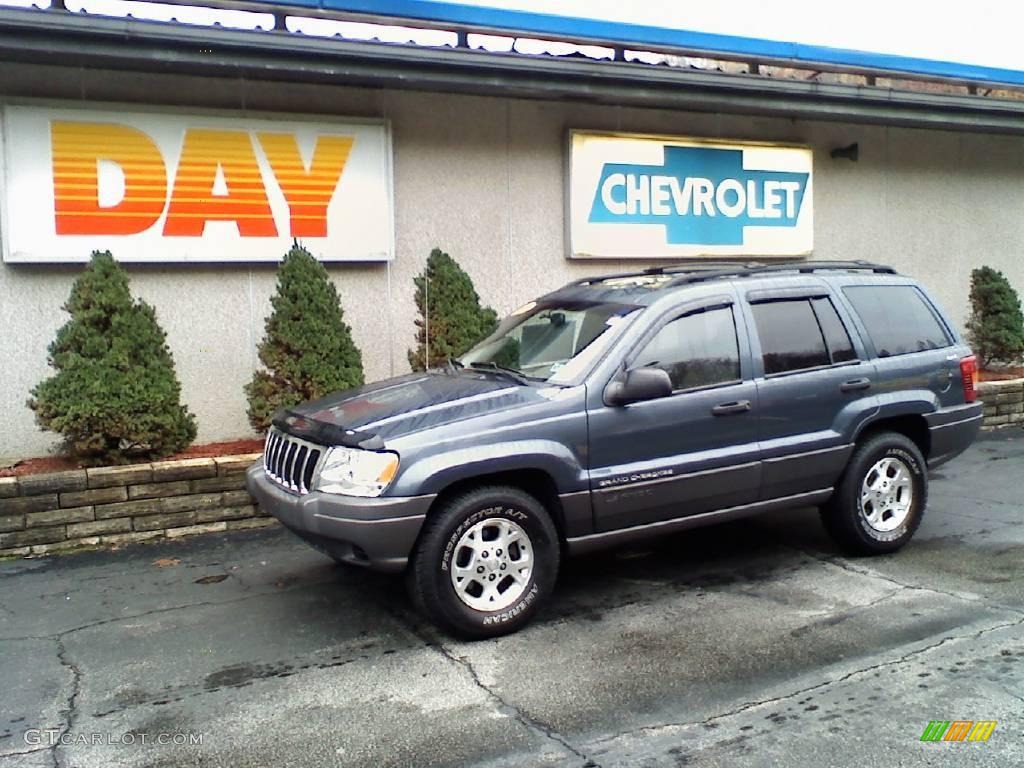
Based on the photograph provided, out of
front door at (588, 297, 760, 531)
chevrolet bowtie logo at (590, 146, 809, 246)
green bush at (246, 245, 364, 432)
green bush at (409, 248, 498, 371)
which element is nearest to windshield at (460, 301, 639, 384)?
front door at (588, 297, 760, 531)

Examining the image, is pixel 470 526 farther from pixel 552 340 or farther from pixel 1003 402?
pixel 1003 402

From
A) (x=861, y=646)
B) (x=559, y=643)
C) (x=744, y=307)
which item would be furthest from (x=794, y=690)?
(x=744, y=307)

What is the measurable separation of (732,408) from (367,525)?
2.33m

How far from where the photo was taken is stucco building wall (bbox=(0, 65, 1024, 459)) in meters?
7.90

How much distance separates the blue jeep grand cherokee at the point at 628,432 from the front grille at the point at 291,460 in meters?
0.02

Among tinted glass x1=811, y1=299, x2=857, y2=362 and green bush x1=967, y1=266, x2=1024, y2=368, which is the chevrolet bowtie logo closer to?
green bush x1=967, y1=266, x2=1024, y2=368

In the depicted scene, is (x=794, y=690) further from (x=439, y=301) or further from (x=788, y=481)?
(x=439, y=301)

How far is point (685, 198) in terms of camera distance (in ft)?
34.7

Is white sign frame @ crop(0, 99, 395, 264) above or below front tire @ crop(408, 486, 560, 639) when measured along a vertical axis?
above

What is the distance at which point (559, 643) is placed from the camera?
488cm

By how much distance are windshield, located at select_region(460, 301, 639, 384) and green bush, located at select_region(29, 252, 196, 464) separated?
8.61 ft

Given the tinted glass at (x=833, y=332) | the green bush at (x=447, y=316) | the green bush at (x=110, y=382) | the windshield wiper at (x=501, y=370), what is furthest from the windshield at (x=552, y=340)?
the green bush at (x=110, y=382)

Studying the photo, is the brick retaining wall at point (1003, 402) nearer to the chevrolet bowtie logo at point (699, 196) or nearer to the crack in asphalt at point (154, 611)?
the chevrolet bowtie logo at point (699, 196)

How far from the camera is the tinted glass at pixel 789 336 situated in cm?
587
